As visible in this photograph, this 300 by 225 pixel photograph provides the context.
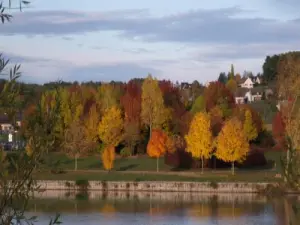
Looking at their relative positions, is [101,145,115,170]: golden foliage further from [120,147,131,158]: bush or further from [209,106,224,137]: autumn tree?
[209,106,224,137]: autumn tree

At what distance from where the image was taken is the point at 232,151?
5284 centimetres

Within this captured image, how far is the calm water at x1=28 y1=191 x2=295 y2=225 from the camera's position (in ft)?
115

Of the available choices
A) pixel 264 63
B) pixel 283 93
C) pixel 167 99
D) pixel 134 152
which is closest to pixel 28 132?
pixel 283 93

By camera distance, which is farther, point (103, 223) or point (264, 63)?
point (264, 63)

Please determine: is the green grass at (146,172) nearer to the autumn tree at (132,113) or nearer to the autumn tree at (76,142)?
the autumn tree at (76,142)

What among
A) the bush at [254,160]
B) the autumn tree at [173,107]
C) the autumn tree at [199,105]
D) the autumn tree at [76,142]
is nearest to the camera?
the bush at [254,160]

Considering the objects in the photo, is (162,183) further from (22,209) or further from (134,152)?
(22,209)

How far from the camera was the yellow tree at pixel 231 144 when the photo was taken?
173 feet

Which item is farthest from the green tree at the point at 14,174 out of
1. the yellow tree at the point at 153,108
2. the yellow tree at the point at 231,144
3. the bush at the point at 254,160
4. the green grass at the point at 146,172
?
the yellow tree at the point at 153,108

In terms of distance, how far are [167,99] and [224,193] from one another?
24918 mm

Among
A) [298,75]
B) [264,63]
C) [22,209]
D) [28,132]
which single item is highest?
[264,63]

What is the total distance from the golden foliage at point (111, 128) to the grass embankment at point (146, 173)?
195 centimetres

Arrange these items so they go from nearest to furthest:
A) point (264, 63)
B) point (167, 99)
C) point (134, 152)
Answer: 1. point (134, 152)
2. point (167, 99)
3. point (264, 63)

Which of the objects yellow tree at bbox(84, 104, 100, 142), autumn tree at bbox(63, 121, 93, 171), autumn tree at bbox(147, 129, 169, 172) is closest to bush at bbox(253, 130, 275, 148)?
autumn tree at bbox(147, 129, 169, 172)
